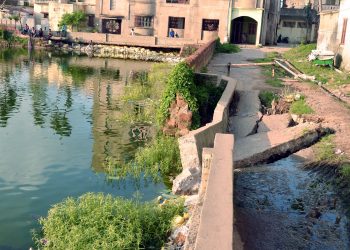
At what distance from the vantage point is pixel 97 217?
8078 mm

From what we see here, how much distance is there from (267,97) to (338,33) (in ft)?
39.0

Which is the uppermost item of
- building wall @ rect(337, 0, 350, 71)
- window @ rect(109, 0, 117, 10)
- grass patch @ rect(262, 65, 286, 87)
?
window @ rect(109, 0, 117, 10)

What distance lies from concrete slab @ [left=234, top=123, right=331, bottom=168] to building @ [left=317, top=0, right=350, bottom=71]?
12.8m

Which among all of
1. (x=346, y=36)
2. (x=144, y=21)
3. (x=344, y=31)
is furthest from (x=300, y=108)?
(x=144, y=21)

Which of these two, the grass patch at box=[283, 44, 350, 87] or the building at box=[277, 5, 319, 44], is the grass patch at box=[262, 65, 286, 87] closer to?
the grass patch at box=[283, 44, 350, 87]

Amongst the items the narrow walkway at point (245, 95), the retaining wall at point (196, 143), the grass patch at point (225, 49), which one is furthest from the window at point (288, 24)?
the retaining wall at point (196, 143)

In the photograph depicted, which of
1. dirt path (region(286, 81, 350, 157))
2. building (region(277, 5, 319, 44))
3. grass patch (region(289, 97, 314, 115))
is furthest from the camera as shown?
building (region(277, 5, 319, 44))

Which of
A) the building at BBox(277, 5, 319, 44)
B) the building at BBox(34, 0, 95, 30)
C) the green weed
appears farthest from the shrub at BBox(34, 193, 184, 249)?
the building at BBox(277, 5, 319, 44)

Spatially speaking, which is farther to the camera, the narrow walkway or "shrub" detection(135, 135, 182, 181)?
the narrow walkway

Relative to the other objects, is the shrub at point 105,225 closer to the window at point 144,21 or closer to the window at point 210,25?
the window at point 210,25

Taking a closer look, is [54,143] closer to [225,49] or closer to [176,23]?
[225,49]

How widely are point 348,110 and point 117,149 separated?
26.2ft

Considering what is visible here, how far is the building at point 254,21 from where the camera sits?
4297 centimetres

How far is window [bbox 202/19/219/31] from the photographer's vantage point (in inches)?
1762
